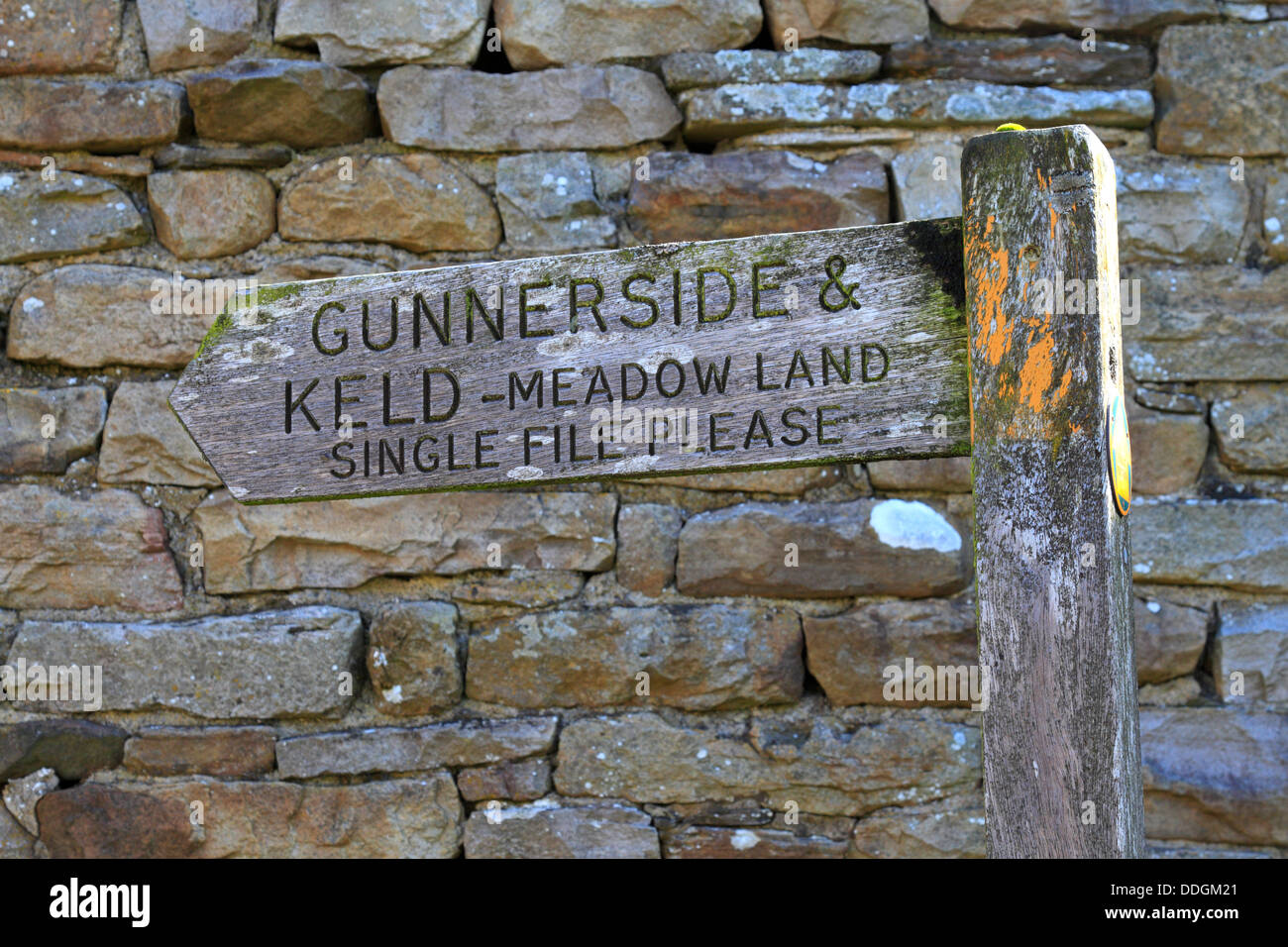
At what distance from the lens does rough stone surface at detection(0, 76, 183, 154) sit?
7.21 ft

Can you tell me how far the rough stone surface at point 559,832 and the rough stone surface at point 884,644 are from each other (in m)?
0.46

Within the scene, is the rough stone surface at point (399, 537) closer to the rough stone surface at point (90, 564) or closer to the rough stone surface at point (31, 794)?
the rough stone surface at point (90, 564)

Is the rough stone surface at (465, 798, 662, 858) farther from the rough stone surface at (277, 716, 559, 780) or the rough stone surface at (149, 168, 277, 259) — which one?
the rough stone surface at (149, 168, 277, 259)

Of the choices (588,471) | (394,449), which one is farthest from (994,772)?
(394,449)

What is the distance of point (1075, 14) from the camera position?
2176 mm

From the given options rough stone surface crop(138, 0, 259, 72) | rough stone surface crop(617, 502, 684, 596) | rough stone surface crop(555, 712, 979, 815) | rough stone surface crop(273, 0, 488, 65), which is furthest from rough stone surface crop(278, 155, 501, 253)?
rough stone surface crop(555, 712, 979, 815)

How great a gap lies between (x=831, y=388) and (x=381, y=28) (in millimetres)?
1543

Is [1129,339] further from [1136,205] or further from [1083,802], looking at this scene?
[1083,802]

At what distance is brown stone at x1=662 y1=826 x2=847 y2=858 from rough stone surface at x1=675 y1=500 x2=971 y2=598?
17.9 inches

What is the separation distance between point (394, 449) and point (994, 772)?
0.72 m

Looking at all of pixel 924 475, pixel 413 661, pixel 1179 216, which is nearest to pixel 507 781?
pixel 413 661

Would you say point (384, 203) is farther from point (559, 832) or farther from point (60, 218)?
point (559, 832)

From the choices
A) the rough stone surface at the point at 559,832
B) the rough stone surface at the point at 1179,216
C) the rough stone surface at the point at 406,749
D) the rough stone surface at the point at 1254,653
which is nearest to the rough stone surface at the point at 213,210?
the rough stone surface at the point at 406,749

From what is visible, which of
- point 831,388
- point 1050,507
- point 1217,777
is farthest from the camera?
point 1217,777
